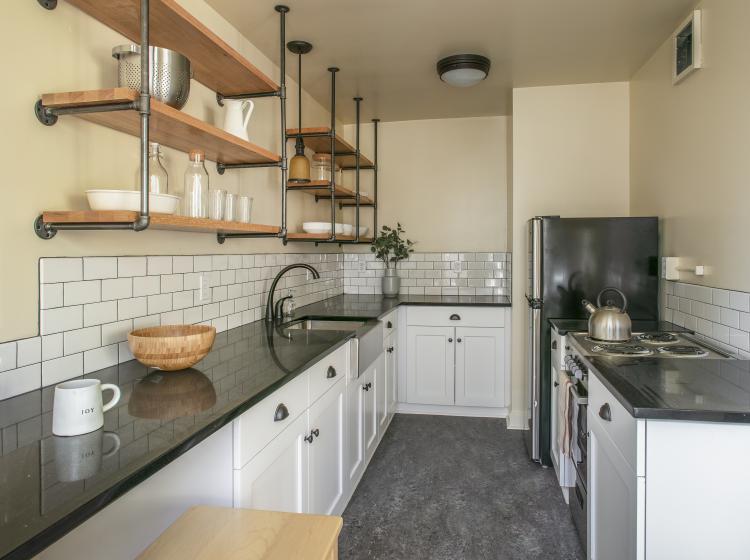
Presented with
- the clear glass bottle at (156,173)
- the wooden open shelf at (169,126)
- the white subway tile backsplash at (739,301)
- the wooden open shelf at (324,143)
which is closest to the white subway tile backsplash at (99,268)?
the clear glass bottle at (156,173)

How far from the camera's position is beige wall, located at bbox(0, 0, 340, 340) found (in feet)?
4.63

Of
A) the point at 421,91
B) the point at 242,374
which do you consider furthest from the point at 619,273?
the point at 242,374

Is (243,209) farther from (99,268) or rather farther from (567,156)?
(567,156)

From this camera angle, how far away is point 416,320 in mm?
3936

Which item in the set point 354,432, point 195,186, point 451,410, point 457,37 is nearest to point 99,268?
point 195,186

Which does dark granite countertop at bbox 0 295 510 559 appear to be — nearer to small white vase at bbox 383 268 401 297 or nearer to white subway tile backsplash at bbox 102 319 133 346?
white subway tile backsplash at bbox 102 319 133 346

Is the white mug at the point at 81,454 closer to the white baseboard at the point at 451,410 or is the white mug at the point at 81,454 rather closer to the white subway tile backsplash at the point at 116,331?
the white subway tile backsplash at the point at 116,331

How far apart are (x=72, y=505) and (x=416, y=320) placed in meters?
3.21

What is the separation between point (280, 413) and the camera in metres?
1.65

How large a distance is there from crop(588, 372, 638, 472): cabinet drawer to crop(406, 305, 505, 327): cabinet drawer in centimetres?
194

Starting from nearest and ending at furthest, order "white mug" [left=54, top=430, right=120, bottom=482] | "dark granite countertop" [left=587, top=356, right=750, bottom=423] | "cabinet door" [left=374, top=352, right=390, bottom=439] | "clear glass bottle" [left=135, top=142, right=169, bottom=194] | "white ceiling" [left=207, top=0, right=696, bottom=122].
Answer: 1. "white mug" [left=54, top=430, right=120, bottom=482]
2. "dark granite countertop" [left=587, top=356, right=750, bottom=423]
3. "clear glass bottle" [left=135, top=142, right=169, bottom=194]
4. "white ceiling" [left=207, top=0, right=696, bottom=122]
5. "cabinet door" [left=374, top=352, right=390, bottom=439]

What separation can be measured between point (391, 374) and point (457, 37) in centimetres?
219

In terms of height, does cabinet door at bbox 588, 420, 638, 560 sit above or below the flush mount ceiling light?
below

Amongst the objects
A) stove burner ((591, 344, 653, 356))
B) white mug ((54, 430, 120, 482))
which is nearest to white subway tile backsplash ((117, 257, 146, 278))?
white mug ((54, 430, 120, 482))
